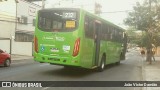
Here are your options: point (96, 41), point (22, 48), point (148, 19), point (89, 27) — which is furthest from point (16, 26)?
point (89, 27)

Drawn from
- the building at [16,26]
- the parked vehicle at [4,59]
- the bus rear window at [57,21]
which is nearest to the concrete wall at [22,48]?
the building at [16,26]

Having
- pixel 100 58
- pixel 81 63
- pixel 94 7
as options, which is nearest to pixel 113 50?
pixel 100 58

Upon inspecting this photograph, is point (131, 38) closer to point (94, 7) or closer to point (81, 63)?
point (81, 63)

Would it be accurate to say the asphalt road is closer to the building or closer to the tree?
the tree

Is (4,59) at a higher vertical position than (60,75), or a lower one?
higher

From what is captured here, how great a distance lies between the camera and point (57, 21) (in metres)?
14.3

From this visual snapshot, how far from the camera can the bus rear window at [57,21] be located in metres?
14.0

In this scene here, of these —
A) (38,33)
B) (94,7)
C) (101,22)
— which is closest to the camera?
(38,33)

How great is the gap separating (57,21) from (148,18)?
1402 centimetres

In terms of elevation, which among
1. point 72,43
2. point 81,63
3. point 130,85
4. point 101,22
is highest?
point 101,22

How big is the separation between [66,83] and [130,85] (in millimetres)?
2988

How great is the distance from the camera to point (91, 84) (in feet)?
41.1

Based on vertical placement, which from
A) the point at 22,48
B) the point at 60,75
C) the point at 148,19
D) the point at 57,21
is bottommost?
the point at 22,48

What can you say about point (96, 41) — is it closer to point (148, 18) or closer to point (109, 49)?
point (109, 49)
